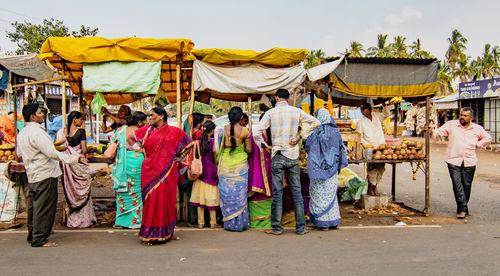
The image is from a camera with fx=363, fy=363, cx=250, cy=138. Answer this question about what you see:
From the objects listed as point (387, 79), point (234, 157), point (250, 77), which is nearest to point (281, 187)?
point (234, 157)

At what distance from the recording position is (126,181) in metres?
5.38

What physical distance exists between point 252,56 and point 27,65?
3718 millimetres

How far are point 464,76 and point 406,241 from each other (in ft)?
158

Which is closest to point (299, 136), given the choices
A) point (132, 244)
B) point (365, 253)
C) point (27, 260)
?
point (365, 253)

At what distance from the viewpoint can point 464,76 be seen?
45.3m

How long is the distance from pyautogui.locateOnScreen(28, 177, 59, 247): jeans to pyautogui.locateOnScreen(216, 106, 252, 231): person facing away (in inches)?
88.3

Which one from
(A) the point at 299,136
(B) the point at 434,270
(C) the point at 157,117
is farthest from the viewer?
(A) the point at 299,136

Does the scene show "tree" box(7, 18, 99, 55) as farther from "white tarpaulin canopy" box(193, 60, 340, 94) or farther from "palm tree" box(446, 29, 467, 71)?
"palm tree" box(446, 29, 467, 71)

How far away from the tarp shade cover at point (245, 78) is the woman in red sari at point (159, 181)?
4.72 feet

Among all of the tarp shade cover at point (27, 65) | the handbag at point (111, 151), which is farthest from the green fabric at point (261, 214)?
the tarp shade cover at point (27, 65)

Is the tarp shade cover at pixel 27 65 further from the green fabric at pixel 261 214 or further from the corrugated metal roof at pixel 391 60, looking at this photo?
the corrugated metal roof at pixel 391 60

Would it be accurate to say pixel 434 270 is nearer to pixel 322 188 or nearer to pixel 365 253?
pixel 365 253

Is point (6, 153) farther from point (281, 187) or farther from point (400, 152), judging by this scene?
point (400, 152)

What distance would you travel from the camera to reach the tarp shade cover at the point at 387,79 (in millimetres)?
6281
